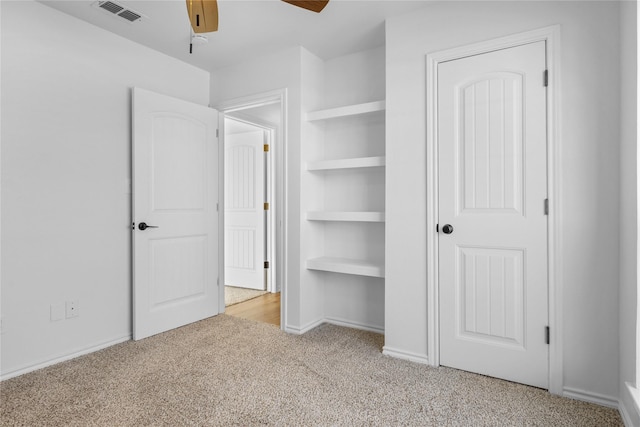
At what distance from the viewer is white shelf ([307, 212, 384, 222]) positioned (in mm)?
2830

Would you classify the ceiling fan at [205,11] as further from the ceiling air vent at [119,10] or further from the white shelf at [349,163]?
the white shelf at [349,163]

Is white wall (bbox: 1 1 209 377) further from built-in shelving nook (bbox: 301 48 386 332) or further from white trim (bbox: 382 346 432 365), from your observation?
white trim (bbox: 382 346 432 365)

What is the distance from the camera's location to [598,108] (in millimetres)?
1972

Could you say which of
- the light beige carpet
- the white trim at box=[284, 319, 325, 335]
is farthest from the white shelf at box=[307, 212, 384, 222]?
the light beige carpet

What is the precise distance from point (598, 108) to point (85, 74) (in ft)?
10.8

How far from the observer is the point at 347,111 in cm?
300

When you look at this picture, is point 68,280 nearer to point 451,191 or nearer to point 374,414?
point 374,414

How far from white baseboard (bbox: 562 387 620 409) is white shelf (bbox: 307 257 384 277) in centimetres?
128

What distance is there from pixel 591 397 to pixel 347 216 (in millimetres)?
1869

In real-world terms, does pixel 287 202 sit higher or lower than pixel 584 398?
higher

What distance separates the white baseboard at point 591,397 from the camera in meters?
1.96

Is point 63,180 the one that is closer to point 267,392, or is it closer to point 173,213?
point 173,213

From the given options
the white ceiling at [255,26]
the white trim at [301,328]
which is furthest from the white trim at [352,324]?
the white ceiling at [255,26]

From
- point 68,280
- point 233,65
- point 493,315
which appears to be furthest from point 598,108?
point 68,280
